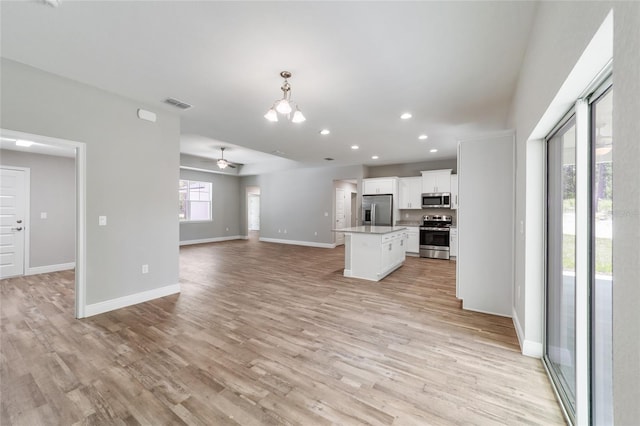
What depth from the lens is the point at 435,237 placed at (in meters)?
7.09

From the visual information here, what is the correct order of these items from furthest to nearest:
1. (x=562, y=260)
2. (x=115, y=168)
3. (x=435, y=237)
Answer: (x=435, y=237), (x=115, y=168), (x=562, y=260)

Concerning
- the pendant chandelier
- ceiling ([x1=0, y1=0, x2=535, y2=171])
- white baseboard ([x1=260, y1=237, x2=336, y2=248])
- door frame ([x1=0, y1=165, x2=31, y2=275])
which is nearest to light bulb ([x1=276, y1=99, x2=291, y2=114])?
the pendant chandelier

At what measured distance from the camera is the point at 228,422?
1.59 m

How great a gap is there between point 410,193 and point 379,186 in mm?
963

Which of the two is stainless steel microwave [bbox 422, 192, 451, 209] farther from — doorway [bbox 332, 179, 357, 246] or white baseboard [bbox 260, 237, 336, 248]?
white baseboard [bbox 260, 237, 336, 248]

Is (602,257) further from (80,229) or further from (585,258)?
(80,229)

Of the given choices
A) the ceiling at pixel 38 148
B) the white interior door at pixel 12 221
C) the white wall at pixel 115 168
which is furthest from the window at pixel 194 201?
the white wall at pixel 115 168

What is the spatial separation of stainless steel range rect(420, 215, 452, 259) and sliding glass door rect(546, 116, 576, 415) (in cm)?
491

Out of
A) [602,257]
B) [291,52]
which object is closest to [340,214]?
[291,52]

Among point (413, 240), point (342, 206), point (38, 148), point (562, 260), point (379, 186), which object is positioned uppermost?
point (38, 148)

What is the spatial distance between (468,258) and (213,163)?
8804 millimetres

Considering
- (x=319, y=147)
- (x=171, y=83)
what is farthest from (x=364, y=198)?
(x=171, y=83)

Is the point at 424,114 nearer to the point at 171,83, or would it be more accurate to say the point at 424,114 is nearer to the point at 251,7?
the point at 251,7

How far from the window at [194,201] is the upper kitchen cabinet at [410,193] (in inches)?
286
